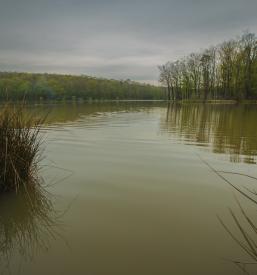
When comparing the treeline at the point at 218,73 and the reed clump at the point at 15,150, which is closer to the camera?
the reed clump at the point at 15,150

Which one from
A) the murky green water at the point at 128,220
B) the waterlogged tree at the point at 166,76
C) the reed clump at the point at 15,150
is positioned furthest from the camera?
the waterlogged tree at the point at 166,76

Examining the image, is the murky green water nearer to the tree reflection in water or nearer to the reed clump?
the tree reflection in water

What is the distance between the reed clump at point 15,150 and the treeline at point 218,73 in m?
49.0

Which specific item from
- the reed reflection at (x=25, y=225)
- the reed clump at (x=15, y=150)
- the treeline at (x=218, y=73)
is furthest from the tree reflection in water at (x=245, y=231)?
the treeline at (x=218, y=73)

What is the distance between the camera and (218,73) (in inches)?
2114

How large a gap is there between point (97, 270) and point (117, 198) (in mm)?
1564

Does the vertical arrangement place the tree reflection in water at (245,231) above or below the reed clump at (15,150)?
below

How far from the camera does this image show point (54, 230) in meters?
2.98

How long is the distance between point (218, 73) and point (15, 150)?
5476 cm

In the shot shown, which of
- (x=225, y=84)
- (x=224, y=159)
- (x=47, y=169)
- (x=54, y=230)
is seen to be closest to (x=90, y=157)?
(x=47, y=169)

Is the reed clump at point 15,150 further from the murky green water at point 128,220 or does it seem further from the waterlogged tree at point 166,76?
the waterlogged tree at point 166,76

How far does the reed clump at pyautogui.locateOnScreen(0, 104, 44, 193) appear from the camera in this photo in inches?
150

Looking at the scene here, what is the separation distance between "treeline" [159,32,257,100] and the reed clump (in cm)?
4897

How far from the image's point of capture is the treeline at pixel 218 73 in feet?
155
